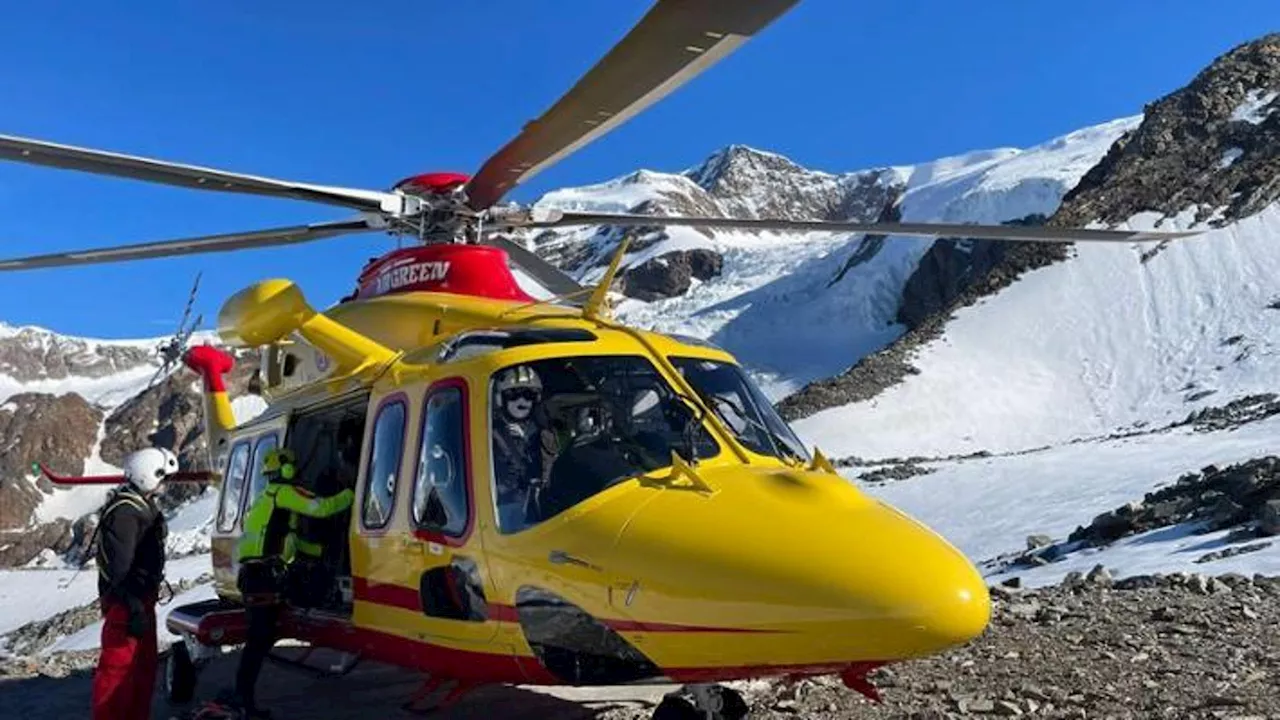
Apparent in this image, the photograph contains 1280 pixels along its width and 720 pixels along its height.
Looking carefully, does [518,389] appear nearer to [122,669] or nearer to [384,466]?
[384,466]

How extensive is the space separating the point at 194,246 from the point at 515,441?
159 inches

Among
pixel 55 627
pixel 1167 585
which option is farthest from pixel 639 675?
pixel 55 627

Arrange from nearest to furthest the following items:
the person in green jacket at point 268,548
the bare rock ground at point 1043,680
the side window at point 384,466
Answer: the bare rock ground at point 1043,680
the side window at point 384,466
the person in green jacket at point 268,548

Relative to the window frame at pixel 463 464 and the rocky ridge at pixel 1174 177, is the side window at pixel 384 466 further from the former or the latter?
the rocky ridge at pixel 1174 177

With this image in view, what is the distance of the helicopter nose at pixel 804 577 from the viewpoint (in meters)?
3.86

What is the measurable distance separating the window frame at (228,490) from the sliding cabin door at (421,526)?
7.67 ft

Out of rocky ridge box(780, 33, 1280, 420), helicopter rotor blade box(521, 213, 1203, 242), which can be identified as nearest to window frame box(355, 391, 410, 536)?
helicopter rotor blade box(521, 213, 1203, 242)

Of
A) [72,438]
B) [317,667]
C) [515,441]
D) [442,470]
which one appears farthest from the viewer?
[72,438]

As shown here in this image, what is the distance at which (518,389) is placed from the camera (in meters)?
5.57

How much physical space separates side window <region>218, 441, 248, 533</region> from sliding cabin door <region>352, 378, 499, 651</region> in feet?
8.21

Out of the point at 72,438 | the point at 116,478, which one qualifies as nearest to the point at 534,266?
the point at 116,478

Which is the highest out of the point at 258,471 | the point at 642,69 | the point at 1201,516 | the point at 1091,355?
the point at 642,69

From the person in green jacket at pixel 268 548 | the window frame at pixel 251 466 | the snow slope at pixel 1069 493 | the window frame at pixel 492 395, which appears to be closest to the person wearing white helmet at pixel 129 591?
the person in green jacket at pixel 268 548

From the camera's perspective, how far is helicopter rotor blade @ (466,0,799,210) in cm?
423
